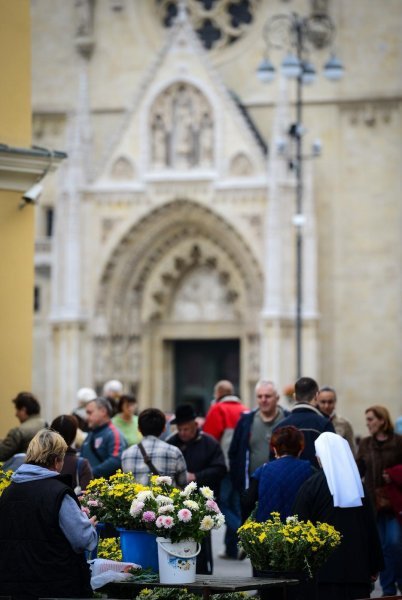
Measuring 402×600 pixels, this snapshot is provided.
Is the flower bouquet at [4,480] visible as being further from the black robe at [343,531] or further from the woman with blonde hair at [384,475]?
the woman with blonde hair at [384,475]

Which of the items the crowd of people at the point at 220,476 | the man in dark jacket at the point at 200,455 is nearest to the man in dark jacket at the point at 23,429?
the crowd of people at the point at 220,476

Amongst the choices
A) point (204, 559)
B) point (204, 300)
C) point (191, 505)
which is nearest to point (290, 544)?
point (191, 505)

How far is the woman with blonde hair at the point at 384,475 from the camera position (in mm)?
14969

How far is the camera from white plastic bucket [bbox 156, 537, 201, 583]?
10.1m

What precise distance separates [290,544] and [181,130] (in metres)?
25.0

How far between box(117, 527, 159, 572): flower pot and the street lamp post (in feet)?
56.8

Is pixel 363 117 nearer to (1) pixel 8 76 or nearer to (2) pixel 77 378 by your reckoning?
(2) pixel 77 378

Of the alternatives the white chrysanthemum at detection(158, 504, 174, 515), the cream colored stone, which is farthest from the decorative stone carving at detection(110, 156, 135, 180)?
the white chrysanthemum at detection(158, 504, 174, 515)

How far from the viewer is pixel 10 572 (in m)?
9.52

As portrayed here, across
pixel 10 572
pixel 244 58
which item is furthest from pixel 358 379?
pixel 10 572

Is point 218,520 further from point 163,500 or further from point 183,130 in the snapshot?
point 183,130

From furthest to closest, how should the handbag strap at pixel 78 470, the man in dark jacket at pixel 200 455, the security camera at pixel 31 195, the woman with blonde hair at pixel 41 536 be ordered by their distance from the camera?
the security camera at pixel 31 195
the man in dark jacket at pixel 200 455
the handbag strap at pixel 78 470
the woman with blonde hair at pixel 41 536

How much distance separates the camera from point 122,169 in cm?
3469

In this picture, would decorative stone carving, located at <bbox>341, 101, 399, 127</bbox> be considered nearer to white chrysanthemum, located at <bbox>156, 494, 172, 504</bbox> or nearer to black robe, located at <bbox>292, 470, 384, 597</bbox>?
black robe, located at <bbox>292, 470, 384, 597</bbox>
